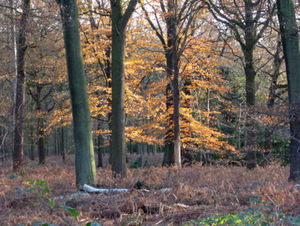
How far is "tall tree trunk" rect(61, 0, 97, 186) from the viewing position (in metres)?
8.70

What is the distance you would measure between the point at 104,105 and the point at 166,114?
11.6 ft

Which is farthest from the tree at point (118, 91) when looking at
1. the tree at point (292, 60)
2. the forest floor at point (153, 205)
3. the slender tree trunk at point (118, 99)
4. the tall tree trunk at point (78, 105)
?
the tree at point (292, 60)

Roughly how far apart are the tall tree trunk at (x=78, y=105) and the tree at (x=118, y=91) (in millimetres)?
1512

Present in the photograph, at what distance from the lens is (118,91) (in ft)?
34.2

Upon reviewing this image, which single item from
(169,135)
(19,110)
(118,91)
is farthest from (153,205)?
(169,135)

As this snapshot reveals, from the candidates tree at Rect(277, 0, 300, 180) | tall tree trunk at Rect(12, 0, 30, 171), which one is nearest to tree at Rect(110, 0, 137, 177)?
tree at Rect(277, 0, 300, 180)

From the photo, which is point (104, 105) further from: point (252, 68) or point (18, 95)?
point (252, 68)

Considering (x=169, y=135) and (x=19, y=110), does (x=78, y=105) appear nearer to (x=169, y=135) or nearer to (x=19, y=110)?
(x=19, y=110)

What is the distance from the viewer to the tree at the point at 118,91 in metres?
10.2

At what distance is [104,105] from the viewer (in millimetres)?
17078

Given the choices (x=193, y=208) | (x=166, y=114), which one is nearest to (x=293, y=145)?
(x=193, y=208)

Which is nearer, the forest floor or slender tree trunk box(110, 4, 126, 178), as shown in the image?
the forest floor

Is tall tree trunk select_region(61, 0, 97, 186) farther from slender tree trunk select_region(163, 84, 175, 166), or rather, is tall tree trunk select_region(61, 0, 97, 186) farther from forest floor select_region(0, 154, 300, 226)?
slender tree trunk select_region(163, 84, 175, 166)

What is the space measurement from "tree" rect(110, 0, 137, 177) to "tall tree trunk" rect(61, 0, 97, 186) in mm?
1512
